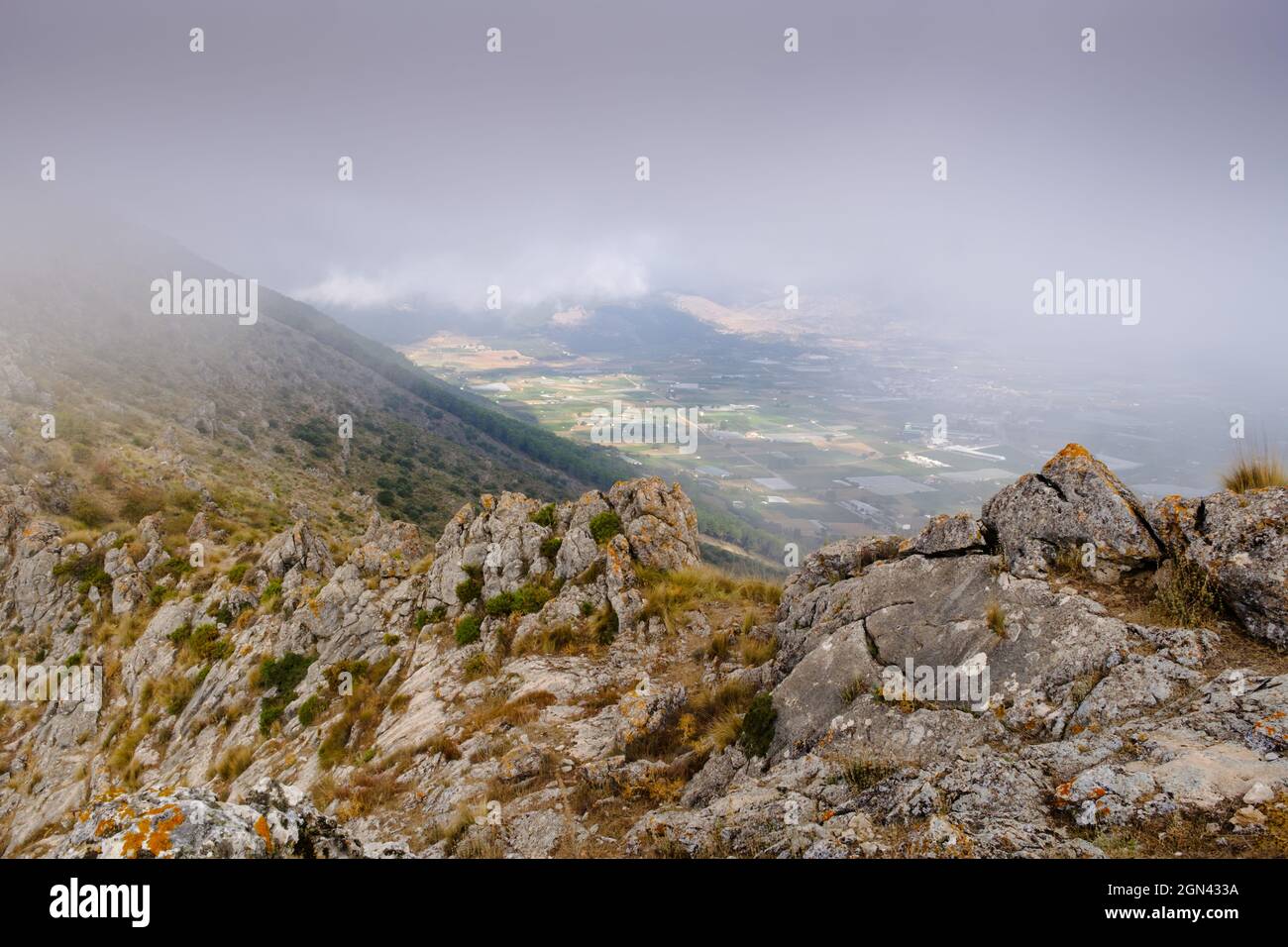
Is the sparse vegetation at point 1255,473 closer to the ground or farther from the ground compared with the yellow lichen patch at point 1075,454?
closer to the ground

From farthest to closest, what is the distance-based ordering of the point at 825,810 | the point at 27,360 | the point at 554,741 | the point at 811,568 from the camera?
the point at 27,360, the point at 811,568, the point at 554,741, the point at 825,810

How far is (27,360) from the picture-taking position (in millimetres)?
66562

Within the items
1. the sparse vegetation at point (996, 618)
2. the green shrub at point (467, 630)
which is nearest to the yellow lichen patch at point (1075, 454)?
the sparse vegetation at point (996, 618)

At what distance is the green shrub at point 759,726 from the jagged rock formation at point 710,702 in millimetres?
33

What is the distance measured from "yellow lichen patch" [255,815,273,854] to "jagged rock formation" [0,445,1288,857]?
44 mm

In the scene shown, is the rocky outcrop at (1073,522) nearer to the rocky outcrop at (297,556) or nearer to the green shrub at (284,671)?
the green shrub at (284,671)

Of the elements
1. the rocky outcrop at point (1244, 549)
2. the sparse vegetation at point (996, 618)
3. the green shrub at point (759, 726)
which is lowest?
the green shrub at point (759, 726)

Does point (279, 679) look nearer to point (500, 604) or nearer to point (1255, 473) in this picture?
point (500, 604)

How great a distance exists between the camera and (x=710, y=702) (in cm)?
949

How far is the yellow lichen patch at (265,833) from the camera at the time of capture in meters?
4.68

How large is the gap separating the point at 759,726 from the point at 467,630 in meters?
8.50
